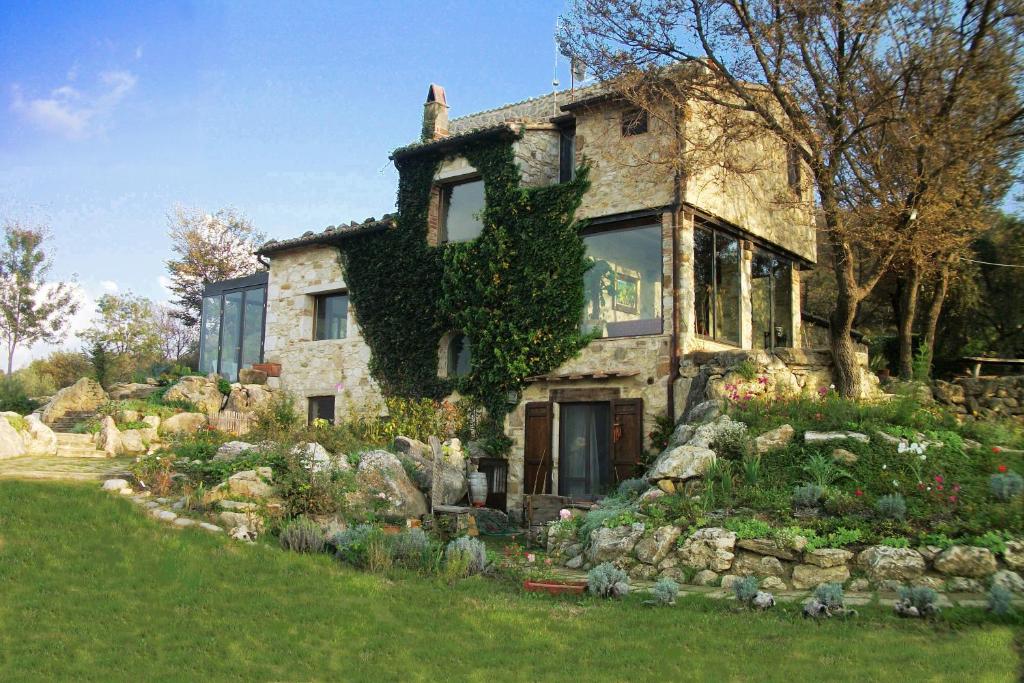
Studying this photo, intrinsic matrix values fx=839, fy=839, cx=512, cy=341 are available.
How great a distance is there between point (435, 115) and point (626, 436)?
353 inches

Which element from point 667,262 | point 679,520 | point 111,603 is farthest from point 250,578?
point 667,262

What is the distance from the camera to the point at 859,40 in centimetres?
1405

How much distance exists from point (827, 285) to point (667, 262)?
12.8 m

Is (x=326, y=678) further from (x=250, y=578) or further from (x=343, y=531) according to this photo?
(x=343, y=531)

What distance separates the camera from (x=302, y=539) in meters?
9.46

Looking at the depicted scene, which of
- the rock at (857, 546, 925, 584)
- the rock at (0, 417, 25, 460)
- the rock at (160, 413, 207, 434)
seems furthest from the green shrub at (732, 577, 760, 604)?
the rock at (160, 413, 207, 434)

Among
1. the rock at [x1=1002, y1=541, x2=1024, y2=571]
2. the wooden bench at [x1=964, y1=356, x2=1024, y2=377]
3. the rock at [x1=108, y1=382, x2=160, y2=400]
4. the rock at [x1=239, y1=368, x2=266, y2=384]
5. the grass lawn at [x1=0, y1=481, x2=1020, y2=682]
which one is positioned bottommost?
the grass lawn at [x1=0, y1=481, x2=1020, y2=682]

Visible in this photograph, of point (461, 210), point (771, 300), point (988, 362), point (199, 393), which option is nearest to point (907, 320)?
point (771, 300)

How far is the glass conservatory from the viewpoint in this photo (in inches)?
860

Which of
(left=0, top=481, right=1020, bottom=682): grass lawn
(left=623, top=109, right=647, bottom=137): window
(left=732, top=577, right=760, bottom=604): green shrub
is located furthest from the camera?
(left=623, top=109, right=647, bottom=137): window

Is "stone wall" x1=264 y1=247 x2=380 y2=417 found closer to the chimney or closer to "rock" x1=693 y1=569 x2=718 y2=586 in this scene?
the chimney

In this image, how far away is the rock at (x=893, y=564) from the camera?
27.5 ft

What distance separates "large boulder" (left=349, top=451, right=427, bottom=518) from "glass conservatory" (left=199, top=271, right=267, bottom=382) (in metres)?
9.92

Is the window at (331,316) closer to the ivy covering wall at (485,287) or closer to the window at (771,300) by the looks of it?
the ivy covering wall at (485,287)
